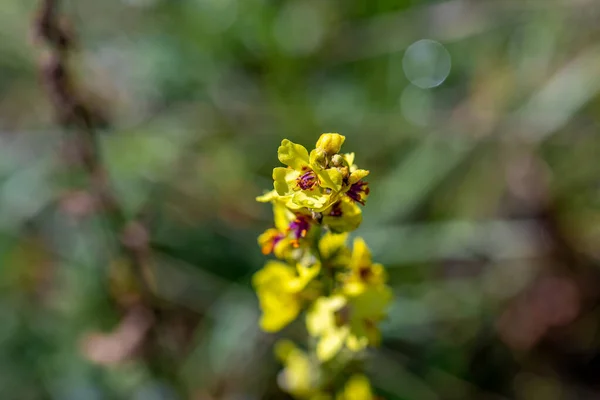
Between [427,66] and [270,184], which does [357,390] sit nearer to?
[270,184]

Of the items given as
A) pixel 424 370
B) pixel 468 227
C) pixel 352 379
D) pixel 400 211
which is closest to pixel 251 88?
pixel 400 211

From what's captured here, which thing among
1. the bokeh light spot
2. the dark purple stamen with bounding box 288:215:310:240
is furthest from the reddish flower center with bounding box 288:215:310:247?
the bokeh light spot

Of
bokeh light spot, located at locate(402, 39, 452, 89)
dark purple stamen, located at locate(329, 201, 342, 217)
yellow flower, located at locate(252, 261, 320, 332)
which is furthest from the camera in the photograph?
bokeh light spot, located at locate(402, 39, 452, 89)

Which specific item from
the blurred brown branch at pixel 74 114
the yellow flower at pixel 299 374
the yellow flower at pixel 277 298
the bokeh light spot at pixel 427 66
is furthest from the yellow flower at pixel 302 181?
the bokeh light spot at pixel 427 66

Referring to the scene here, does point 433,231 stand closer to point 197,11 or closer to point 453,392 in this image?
point 453,392

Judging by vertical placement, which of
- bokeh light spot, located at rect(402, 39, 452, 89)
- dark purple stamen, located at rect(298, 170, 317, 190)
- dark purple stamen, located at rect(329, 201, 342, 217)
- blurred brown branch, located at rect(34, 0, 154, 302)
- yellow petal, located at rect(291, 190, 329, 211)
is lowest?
yellow petal, located at rect(291, 190, 329, 211)

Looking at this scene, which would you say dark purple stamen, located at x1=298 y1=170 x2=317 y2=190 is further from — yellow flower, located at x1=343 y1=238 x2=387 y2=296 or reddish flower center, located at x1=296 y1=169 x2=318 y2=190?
yellow flower, located at x1=343 y1=238 x2=387 y2=296
